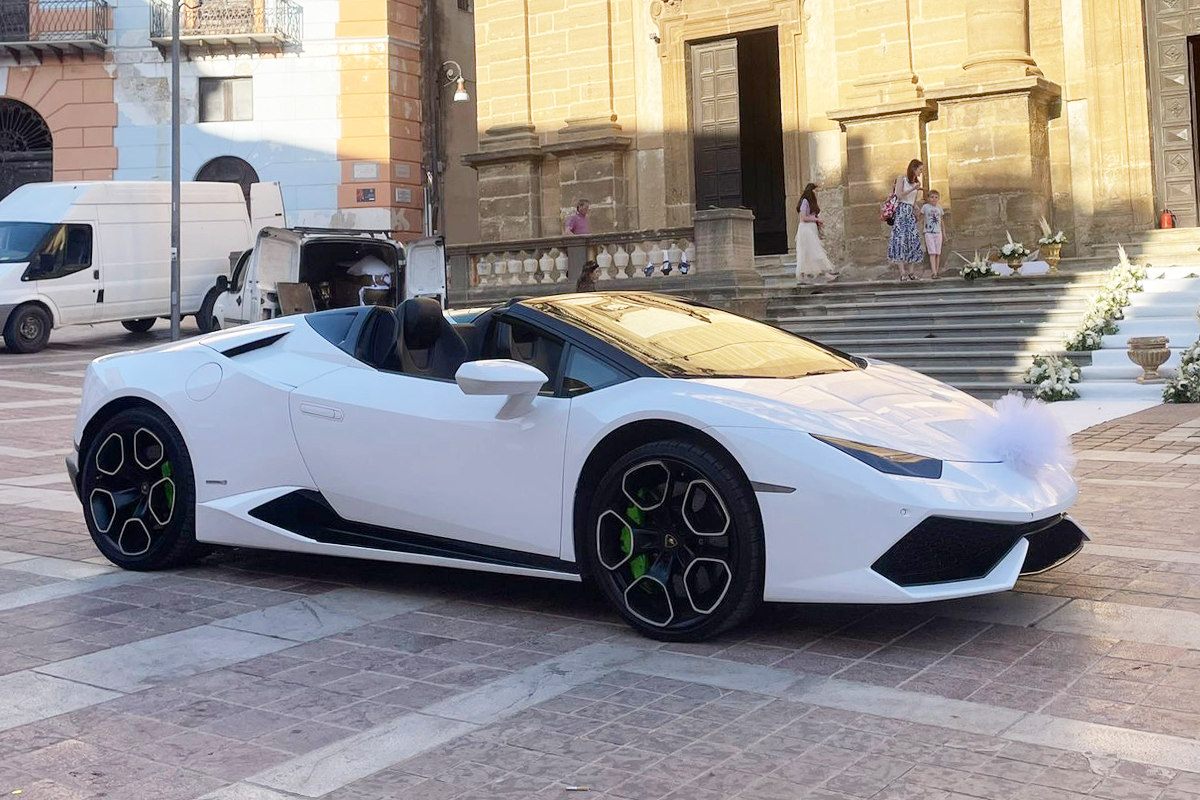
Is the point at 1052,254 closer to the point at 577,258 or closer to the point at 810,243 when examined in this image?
the point at 810,243

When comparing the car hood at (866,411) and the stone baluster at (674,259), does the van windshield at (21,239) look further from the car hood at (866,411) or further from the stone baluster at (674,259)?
the car hood at (866,411)

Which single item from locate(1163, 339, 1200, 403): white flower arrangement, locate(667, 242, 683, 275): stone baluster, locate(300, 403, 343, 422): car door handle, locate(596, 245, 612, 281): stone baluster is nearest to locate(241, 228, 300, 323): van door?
locate(596, 245, 612, 281): stone baluster

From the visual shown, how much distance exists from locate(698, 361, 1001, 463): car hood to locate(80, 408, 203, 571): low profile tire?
2575 millimetres

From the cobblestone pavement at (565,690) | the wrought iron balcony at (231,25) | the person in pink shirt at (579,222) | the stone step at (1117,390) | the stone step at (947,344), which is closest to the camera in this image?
the cobblestone pavement at (565,690)

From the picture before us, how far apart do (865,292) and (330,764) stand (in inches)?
552

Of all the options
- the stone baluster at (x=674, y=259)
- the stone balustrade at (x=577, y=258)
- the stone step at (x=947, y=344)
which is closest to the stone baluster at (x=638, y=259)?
the stone balustrade at (x=577, y=258)

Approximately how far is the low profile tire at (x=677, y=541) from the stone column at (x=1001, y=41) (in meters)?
14.2

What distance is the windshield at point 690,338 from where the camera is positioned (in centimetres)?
504

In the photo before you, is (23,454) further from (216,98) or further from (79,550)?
(216,98)

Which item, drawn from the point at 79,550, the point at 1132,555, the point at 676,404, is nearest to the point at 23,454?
the point at 79,550

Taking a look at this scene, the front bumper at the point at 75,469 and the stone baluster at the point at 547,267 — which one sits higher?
the stone baluster at the point at 547,267

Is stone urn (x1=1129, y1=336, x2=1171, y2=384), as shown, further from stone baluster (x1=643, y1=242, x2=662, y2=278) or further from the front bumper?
the front bumper

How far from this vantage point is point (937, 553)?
4.34 m

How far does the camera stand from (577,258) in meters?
18.8
